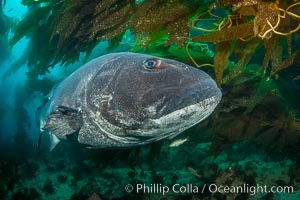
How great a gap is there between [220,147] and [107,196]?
2.69 metres

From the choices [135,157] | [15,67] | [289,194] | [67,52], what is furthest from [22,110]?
[289,194]

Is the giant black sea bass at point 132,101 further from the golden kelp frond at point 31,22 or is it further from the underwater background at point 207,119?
the golden kelp frond at point 31,22

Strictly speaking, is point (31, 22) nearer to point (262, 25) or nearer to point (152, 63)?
point (152, 63)

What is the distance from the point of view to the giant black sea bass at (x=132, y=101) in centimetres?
242

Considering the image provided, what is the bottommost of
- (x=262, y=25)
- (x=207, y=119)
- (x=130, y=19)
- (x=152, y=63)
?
(x=207, y=119)

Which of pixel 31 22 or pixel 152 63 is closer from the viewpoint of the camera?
pixel 152 63

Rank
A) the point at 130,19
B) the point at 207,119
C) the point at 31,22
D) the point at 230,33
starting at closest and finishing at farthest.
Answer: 1. the point at 230,33
2. the point at 130,19
3. the point at 207,119
4. the point at 31,22

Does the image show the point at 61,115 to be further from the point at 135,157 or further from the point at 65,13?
the point at 135,157

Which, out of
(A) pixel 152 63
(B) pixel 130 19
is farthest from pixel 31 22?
(A) pixel 152 63

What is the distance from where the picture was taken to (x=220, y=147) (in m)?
5.35

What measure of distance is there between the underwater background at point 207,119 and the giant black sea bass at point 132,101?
289 millimetres

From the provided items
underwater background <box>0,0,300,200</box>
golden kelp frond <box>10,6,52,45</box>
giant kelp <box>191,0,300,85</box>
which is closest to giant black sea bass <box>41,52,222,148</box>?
underwater background <box>0,0,300,200</box>

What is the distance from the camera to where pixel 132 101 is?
2.71m

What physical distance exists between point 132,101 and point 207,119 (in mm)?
2693
